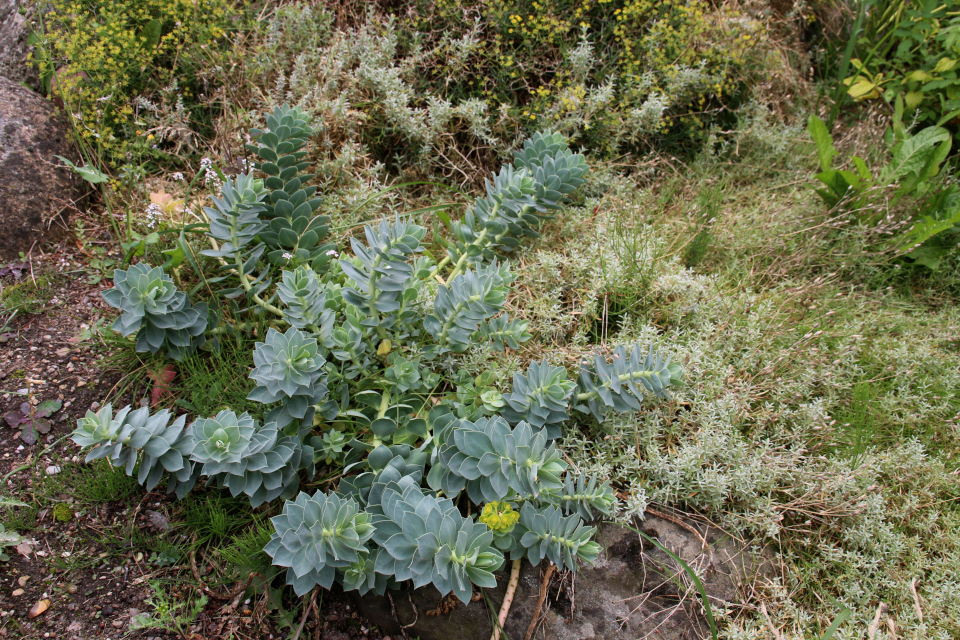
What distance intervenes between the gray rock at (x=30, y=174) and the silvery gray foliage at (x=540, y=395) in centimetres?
236

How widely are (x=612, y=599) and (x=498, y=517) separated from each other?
574mm

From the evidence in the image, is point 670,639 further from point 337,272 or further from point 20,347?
point 20,347

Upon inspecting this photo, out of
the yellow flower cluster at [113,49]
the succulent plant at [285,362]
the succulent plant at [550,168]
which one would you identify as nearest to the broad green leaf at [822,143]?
the succulent plant at [550,168]

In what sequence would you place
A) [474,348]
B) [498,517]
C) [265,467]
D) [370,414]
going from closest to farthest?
[498,517], [265,467], [370,414], [474,348]

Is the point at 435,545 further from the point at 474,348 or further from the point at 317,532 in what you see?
the point at 474,348

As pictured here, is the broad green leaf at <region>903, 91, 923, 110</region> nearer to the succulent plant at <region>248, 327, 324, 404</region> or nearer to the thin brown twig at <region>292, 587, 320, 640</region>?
the succulent plant at <region>248, 327, 324, 404</region>

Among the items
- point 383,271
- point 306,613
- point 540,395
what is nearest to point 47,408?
point 306,613

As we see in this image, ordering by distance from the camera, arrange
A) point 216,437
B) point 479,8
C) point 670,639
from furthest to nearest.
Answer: point 479,8 < point 670,639 < point 216,437

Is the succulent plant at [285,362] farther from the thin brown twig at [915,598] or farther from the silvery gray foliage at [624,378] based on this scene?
the thin brown twig at [915,598]

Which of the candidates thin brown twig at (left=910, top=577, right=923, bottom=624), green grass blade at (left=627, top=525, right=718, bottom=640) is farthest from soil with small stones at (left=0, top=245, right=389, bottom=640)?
thin brown twig at (left=910, top=577, right=923, bottom=624)

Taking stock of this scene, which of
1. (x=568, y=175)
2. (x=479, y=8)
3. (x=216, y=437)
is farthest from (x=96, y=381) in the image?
(x=479, y=8)

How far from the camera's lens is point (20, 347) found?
2.31 m

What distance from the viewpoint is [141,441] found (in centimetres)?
169

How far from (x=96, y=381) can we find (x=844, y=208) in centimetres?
362
